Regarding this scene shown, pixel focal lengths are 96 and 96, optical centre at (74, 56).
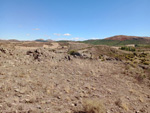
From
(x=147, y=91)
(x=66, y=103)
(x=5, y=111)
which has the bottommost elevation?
(x=147, y=91)

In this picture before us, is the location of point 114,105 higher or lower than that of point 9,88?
lower

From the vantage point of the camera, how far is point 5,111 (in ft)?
12.2

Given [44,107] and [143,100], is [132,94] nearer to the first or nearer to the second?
[143,100]

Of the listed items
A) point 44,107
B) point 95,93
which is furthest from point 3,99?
point 95,93

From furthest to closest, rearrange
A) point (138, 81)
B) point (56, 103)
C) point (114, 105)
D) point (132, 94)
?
1. point (138, 81)
2. point (132, 94)
3. point (114, 105)
4. point (56, 103)

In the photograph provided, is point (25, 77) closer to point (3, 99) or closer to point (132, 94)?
point (3, 99)

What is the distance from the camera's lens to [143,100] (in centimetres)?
632

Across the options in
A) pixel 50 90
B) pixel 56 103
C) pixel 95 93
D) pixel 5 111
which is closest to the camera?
pixel 5 111

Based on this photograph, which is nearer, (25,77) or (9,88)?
(9,88)

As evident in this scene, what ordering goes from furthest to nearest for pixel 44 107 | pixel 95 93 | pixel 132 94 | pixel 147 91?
pixel 147 91 → pixel 132 94 → pixel 95 93 → pixel 44 107

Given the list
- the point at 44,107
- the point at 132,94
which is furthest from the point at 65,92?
the point at 132,94

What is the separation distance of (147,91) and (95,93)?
482cm

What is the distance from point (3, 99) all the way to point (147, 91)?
32.3ft

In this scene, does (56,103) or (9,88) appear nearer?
(56,103)
